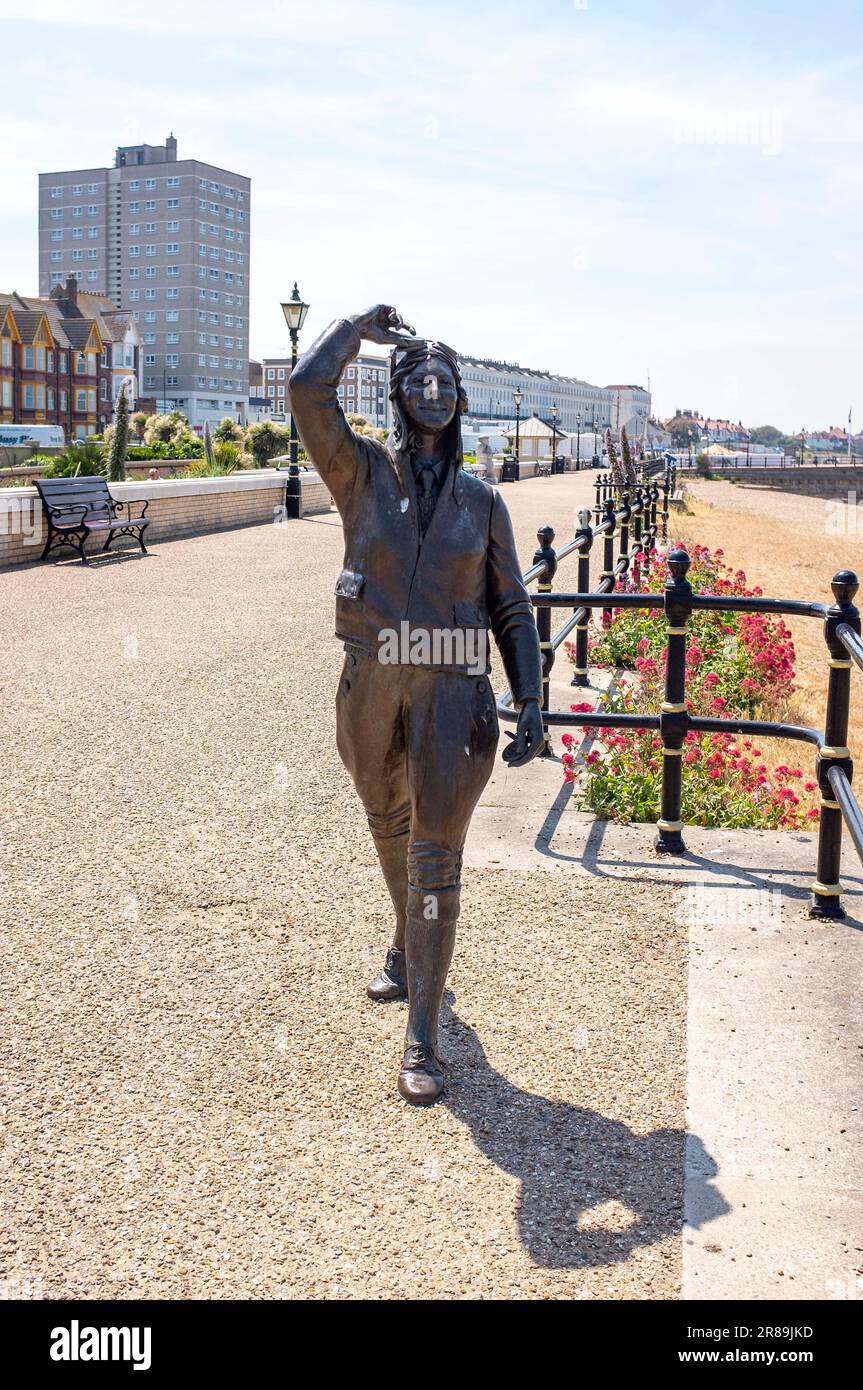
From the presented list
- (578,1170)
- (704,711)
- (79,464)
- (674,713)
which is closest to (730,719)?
(674,713)

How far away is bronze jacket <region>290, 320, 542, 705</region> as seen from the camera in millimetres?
3504

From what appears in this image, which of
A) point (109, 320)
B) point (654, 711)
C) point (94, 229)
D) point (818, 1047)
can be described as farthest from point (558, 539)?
point (94, 229)

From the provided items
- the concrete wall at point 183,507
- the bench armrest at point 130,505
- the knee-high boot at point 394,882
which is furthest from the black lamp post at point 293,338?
the knee-high boot at point 394,882

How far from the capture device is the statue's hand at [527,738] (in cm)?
361

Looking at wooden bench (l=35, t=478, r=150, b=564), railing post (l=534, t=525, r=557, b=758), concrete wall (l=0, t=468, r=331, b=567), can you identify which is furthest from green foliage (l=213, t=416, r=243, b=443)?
railing post (l=534, t=525, r=557, b=758)

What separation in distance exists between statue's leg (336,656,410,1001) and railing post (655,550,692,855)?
6.41ft

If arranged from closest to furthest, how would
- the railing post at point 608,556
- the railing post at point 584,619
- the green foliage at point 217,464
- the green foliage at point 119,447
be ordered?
the railing post at point 584,619
the railing post at point 608,556
the green foliage at point 119,447
the green foliage at point 217,464

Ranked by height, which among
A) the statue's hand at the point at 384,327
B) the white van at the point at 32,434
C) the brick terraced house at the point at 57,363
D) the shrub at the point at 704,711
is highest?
the brick terraced house at the point at 57,363

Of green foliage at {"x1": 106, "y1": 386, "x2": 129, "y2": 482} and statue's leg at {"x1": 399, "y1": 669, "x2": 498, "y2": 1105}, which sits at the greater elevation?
green foliage at {"x1": 106, "y1": 386, "x2": 129, "y2": 482}

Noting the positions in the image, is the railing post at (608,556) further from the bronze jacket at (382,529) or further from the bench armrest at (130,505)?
the bench armrest at (130,505)

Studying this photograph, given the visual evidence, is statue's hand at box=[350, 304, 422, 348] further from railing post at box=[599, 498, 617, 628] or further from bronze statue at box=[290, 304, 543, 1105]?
railing post at box=[599, 498, 617, 628]

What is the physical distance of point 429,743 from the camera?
3551 millimetres

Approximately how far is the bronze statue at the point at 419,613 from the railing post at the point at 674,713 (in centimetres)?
215

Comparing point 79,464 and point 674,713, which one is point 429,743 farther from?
point 79,464
